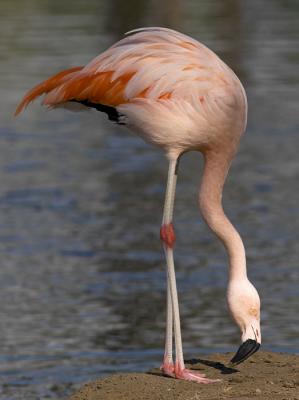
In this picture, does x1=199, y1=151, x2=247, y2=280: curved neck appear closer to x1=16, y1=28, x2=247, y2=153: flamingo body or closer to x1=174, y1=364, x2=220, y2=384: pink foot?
x1=16, y1=28, x2=247, y2=153: flamingo body

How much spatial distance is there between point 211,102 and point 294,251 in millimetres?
3959

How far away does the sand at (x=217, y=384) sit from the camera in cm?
686

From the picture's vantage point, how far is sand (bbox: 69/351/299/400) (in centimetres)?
686

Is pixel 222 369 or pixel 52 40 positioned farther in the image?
pixel 52 40

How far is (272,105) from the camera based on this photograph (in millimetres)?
16609

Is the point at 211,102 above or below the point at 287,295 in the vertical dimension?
above

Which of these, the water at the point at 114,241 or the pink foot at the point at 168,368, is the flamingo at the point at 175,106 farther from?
the water at the point at 114,241

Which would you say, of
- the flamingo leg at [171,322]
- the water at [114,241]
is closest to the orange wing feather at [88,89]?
the flamingo leg at [171,322]

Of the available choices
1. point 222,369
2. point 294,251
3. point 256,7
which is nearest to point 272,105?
point 294,251

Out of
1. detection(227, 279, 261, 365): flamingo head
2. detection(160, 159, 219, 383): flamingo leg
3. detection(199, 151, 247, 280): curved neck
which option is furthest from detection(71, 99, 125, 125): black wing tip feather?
detection(227, 279, 261, 365): flamingo head

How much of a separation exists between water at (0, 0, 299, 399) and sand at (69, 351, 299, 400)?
79 cm

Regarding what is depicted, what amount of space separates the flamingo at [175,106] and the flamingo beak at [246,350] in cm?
27

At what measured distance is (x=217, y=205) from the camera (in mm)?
7387

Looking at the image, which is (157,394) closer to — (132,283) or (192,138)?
(192,138)
